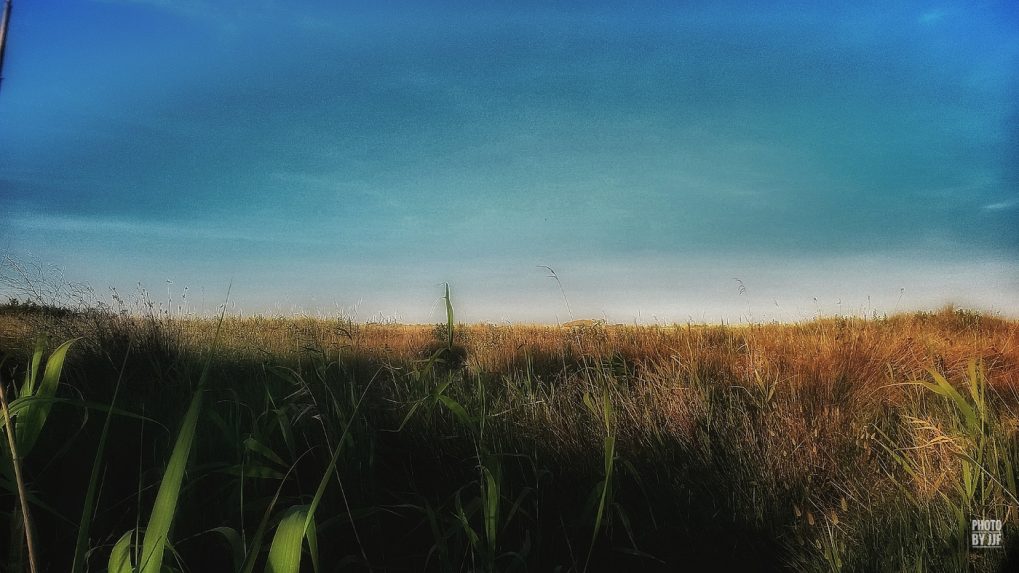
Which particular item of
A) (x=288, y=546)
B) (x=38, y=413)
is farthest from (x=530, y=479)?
(x=38, y=413)

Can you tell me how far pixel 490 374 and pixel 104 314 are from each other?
4.63 meters

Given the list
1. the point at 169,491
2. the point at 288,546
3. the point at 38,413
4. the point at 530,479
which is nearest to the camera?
the point at 169,491

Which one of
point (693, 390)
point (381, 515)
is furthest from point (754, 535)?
point (381, 515)

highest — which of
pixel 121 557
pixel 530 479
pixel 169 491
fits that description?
pixel 169 491

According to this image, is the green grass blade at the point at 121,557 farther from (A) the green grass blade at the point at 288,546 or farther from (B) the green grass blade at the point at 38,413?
(B) the green grass blade at the point at 38,413

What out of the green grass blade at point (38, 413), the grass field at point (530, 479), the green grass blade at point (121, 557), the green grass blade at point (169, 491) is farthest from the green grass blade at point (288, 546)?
the green grass blade at point (38, 413)

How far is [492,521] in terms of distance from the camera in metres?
1.92

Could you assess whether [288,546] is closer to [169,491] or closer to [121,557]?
[169,491]

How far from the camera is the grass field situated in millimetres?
1939

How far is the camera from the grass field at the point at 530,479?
1939mm

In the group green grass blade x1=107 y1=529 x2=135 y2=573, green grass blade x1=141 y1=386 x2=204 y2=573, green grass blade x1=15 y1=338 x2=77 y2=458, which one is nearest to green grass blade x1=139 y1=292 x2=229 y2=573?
green grass blade x1=141 y1=386 x2=204 y2=573

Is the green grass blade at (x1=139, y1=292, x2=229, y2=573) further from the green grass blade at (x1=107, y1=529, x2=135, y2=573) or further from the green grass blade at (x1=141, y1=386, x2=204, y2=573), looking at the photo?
the green grass blade at (x1=107, y1=529, x2=135, y2=573)

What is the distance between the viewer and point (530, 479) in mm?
2877

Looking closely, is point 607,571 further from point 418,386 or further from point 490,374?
point 490,374
